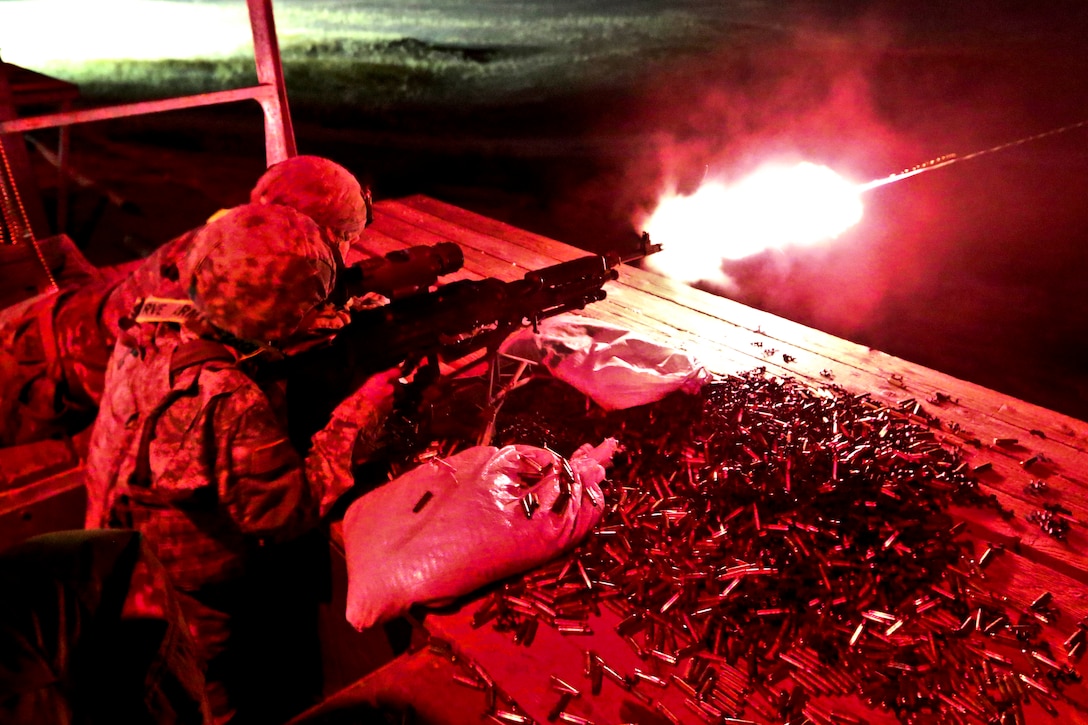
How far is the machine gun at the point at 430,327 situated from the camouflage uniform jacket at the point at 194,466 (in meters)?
0.21

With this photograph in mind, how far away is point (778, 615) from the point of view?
2.50 meters

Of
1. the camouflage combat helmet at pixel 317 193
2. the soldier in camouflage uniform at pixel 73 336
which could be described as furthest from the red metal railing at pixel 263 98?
the soldier in camouflage uniform at pixel 73 336

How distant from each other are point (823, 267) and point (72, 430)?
27.7ft

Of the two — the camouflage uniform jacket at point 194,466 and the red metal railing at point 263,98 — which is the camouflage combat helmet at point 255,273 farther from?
the red metal railing at point 263,98

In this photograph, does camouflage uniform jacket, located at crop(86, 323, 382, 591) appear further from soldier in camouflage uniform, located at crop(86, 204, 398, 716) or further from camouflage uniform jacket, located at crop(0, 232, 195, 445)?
camouflage uniform jacket, located at crop(0, 232, 195, 445)

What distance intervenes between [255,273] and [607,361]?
1.95 metres

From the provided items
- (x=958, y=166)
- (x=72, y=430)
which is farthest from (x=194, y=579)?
(x=958, y=166)

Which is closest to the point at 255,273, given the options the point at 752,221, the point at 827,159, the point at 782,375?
the point at 782,375

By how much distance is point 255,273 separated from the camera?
2307 mm

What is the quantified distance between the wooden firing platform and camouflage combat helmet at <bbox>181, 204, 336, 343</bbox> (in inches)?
52.1

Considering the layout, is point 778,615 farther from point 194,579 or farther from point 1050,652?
point 194,579

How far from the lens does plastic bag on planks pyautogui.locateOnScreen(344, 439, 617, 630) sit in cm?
254

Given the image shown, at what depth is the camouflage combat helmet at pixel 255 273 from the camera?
7.59 ft

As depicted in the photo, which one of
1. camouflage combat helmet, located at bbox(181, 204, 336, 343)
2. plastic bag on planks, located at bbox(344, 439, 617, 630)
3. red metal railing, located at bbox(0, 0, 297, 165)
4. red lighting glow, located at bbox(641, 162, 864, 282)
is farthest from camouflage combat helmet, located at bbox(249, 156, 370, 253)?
red lighting glow, located at bbox(641, 162, 864, 282)
